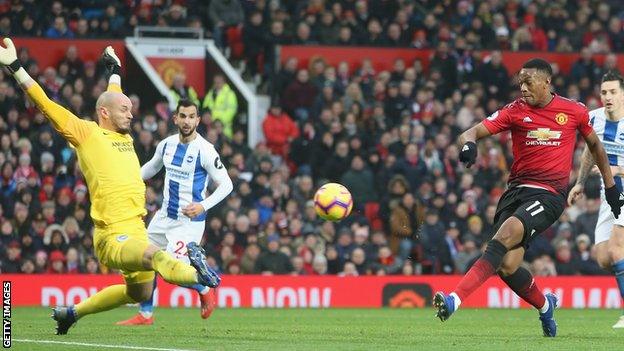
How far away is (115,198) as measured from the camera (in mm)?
10359

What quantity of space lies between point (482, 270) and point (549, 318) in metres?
1.39

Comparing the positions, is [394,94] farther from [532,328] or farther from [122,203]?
[122,203]

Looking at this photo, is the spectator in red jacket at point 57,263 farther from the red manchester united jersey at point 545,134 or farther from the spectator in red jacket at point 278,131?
the red manchester united jersey at point 545,134

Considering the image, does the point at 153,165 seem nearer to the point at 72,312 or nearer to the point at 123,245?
the point at 72,312

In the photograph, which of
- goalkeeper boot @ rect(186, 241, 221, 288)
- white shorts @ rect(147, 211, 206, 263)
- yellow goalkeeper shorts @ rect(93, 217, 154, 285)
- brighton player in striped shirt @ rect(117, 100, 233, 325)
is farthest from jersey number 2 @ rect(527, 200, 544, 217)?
white shorts @ rect(147, 211, 206, 263)

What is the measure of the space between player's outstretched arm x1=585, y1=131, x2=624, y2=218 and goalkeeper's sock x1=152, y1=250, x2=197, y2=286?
12.4 feet

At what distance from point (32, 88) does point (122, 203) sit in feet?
3.81

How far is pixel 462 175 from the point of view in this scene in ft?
74.9

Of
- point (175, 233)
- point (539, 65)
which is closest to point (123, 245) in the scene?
point (175, 233)

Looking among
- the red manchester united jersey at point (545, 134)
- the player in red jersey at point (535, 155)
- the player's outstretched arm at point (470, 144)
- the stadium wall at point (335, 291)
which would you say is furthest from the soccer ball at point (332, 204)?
the stadium wall at point (335, 291)

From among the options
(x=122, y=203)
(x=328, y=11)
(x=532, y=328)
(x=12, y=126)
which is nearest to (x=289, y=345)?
(x=122, y=203)

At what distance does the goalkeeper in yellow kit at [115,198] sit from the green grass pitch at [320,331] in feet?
1.76

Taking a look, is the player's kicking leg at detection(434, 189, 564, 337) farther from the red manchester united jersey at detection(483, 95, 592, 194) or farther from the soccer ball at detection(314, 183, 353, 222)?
the soccer ball at detection(314, 183, 353, 222)

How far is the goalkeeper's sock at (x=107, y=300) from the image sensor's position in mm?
10852
